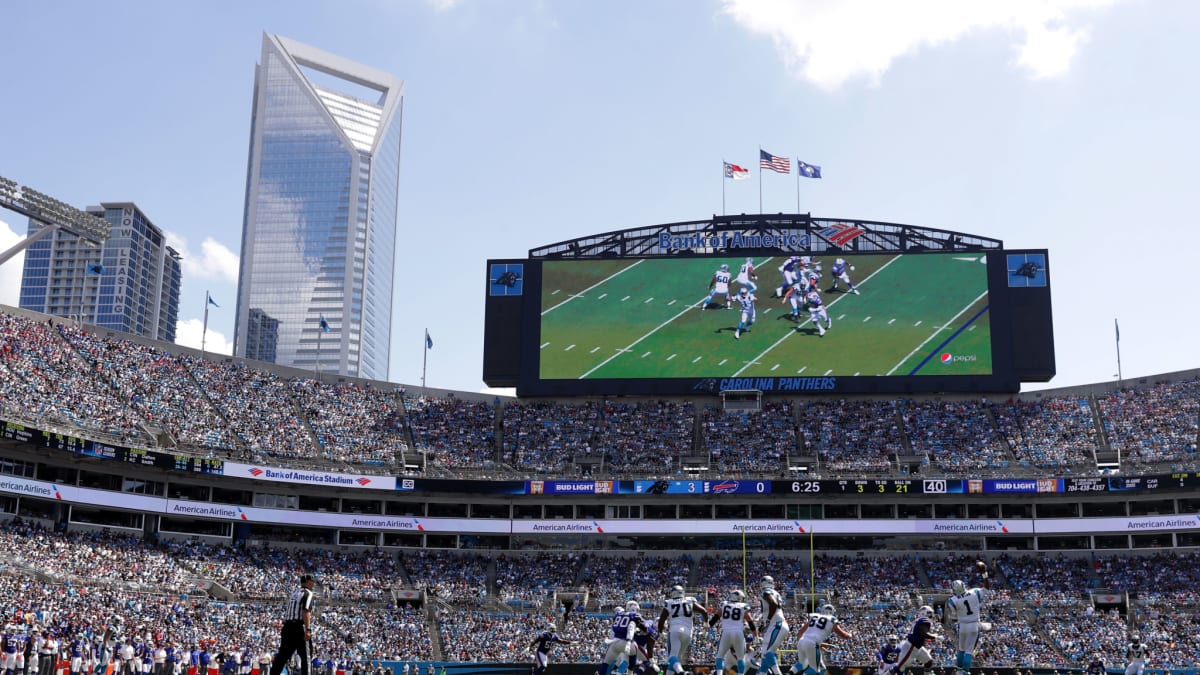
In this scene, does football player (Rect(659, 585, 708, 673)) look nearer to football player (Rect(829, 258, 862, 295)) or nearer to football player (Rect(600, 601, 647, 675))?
football player (Rect(600, 601, 647, 675))

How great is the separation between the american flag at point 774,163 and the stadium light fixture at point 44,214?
4525cm

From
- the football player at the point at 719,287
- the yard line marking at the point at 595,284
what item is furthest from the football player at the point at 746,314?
the yard line marking at the point at 595,284

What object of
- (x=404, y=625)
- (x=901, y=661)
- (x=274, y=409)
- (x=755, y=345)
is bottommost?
(x=404, y=625)

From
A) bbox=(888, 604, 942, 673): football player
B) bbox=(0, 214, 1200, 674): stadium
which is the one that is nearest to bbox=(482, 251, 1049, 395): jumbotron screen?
bbox=(0, 214, 1200, 674): stadium

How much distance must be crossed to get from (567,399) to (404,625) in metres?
24.7

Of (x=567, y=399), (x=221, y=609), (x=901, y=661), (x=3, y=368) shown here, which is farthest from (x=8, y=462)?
(x=901, y=661)

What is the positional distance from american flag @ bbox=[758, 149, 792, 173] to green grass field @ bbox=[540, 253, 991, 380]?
6.67 m

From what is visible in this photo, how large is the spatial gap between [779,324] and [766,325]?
89 centimetres

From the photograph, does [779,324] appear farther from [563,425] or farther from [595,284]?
[563,425]

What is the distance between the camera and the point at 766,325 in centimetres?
7719

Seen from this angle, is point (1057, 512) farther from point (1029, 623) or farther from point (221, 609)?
point (221, 609)

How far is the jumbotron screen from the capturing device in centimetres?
7531

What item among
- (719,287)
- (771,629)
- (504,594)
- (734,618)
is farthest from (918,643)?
(719,287)

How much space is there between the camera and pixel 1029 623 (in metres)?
59.0
